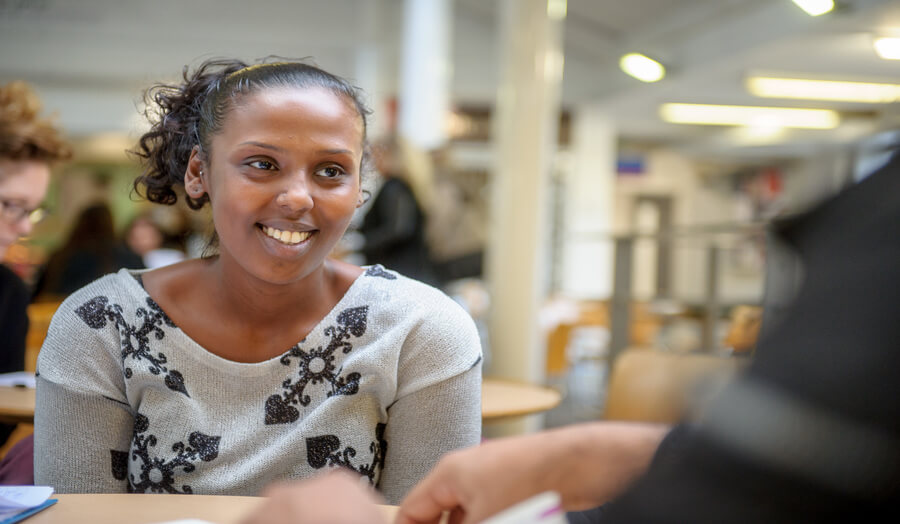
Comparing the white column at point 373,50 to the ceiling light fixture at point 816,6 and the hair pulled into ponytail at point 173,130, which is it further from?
the hair pulled into ponytail at point 173,130

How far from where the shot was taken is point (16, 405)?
5.78ft

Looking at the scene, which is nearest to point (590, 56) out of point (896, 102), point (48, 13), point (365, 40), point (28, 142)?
point (365, 40)

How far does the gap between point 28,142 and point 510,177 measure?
2.31 m

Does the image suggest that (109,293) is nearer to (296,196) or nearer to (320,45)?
(296,196)

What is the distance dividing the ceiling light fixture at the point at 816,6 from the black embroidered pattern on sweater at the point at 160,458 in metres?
3.46

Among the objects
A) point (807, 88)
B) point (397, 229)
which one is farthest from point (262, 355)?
point (807, 88)

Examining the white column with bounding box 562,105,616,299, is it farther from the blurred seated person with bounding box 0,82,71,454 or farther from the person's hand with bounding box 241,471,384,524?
the person's hand with bounding box 241,471,384,524

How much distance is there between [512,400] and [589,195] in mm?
8783

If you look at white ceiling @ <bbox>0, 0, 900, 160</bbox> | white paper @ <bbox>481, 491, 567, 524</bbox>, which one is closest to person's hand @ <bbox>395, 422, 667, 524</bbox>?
white paper @ <bbox>481, 491, 567, 524</bbox>

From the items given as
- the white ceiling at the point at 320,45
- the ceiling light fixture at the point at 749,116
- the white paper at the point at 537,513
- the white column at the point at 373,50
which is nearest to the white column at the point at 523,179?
the white paper at the point at 537,513

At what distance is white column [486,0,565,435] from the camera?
3.72 meters

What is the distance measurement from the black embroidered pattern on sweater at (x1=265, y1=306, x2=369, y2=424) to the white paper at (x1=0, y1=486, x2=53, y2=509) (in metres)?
0.36

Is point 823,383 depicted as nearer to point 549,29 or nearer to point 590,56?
point 549,29

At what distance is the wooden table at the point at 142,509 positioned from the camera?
928 millimetres
